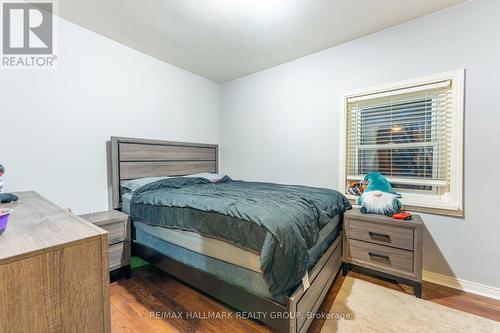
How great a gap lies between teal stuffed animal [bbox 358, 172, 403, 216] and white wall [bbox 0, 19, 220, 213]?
254cm

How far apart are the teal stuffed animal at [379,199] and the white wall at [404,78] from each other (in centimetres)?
43

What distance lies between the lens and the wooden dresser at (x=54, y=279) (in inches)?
25.6

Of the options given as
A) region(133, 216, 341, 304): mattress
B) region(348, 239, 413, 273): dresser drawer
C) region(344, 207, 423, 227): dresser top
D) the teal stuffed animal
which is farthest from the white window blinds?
region(133, 216, 341, 304): mattress

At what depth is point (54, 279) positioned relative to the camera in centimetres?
72

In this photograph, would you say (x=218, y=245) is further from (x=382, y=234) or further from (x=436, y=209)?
(x=436, y=209)

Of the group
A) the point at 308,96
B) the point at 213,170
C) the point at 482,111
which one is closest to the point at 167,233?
the point at 213,170

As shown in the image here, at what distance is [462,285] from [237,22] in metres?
3.16

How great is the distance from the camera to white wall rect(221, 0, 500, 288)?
5.91 feet

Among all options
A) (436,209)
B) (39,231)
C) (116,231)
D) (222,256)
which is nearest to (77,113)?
(116,231)

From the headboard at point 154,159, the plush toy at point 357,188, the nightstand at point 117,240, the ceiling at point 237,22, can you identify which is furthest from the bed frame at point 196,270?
the ceiling at point 237,22

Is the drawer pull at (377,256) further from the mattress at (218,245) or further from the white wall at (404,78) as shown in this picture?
the white wall at (404,78)

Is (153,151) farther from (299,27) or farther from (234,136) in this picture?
(299,27)

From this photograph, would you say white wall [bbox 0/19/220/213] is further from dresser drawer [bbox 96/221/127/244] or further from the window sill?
the window sill

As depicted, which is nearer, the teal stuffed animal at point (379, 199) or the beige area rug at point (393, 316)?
the beige area rug at point (393, 316)
